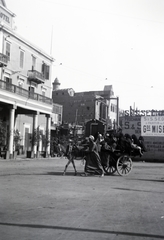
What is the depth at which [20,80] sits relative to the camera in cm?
3152

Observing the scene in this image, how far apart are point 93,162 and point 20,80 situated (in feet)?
65.3

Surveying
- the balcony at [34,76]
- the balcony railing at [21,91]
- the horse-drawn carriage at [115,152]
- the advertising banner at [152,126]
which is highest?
the balcony at [34,76]

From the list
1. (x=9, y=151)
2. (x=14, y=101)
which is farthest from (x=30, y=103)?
(x=9, y=151)

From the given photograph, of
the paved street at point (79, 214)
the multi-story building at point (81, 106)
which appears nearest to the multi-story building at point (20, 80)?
the paved street at point (79, 214)

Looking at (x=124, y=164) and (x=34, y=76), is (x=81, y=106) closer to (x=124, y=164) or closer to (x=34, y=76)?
(x=34, y=76)

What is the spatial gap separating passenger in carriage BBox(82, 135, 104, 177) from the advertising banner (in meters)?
21.6

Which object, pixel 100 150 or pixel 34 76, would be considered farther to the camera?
pixel 34 76

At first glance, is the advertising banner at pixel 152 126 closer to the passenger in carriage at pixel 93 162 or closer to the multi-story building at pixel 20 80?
the multi-story building at pixel 20 80

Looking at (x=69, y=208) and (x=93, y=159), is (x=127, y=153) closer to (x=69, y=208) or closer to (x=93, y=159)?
(x=93, y=159)

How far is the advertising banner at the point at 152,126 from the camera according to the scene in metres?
34.0

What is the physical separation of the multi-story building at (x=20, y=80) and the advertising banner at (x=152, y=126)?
35.9ft

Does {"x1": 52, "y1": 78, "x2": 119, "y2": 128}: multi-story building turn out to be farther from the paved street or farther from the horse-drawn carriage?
the paved street

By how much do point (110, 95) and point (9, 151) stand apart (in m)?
46.6

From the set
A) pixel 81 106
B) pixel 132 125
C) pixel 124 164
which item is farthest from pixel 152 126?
pixel 81 106
